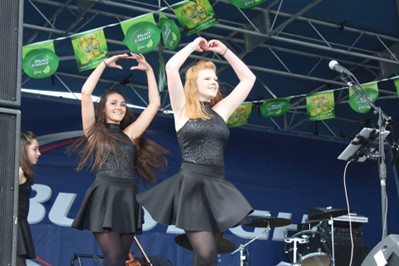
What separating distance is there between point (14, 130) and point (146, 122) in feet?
8.78

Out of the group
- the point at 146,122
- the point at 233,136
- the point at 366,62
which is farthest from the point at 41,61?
the point at 366,62

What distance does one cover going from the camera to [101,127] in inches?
231

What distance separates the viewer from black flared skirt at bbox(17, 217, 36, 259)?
602cm

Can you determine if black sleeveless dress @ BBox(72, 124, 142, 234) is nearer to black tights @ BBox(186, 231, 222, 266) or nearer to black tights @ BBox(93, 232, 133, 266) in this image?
black tights @ BBox(93, 232, 133, 266)

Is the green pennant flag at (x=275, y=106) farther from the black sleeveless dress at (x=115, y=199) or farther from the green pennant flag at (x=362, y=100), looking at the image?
the black sleeveless dress at (x=115, y=199)

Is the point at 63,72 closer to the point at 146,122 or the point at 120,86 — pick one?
the point at 120,86

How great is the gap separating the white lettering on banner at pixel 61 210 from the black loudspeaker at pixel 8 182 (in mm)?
5861

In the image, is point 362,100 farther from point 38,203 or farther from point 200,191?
point 200,191

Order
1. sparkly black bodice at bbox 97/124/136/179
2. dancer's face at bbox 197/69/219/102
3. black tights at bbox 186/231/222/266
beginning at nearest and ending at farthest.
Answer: black tights at bbox 186/231/222/266 → dancer's face at bbox 197/69/219/102 → sparkly black bodice at bbox 97/124/136/179

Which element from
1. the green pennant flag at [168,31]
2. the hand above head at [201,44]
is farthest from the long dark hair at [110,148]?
the green pennant flag at [168,31]

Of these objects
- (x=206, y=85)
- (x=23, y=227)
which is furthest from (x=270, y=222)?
(x=206, y=85)

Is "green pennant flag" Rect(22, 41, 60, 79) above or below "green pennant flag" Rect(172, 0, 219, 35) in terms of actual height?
below

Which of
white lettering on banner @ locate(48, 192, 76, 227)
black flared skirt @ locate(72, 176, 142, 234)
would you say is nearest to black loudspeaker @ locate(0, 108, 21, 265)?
black flared skirt @ locate(72, 176, 142, 234)

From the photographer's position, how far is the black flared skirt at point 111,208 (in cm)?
560
